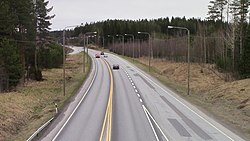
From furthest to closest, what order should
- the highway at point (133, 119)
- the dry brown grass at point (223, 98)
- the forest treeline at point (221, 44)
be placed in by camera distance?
the forest treeline at point (221, 44) → the dry brown grass at point (223, 98) → the highway at point (133, 119)

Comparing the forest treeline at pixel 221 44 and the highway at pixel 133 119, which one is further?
the forest treeline at pixel 221 44

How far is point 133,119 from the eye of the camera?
32.0 m

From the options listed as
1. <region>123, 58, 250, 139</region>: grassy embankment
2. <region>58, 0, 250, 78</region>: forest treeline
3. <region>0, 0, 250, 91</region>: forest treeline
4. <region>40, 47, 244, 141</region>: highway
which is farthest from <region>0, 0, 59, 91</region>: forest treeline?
<region>58, 0, 250, 78</region>: forest treeline

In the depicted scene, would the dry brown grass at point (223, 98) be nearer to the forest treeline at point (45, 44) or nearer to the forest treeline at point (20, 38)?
the forest treeline at point (45, 44)

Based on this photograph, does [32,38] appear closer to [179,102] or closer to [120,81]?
[120,81]

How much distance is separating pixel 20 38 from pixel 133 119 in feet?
114

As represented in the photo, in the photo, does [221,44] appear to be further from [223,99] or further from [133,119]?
[133,119]

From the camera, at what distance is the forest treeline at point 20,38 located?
48094mm

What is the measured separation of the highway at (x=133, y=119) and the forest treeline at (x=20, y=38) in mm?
9770

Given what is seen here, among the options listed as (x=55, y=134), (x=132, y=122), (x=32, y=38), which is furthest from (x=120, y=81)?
(x=55, y=134)

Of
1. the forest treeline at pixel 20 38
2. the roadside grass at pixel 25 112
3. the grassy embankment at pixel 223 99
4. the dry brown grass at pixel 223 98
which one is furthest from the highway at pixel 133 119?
the forest treeline at pixel 20 38

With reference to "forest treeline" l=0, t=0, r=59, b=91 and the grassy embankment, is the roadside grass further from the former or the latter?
the grassy embankment

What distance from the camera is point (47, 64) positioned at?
91312mm

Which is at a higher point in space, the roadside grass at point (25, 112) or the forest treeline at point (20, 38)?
the forest treeline at point (20, 38)
